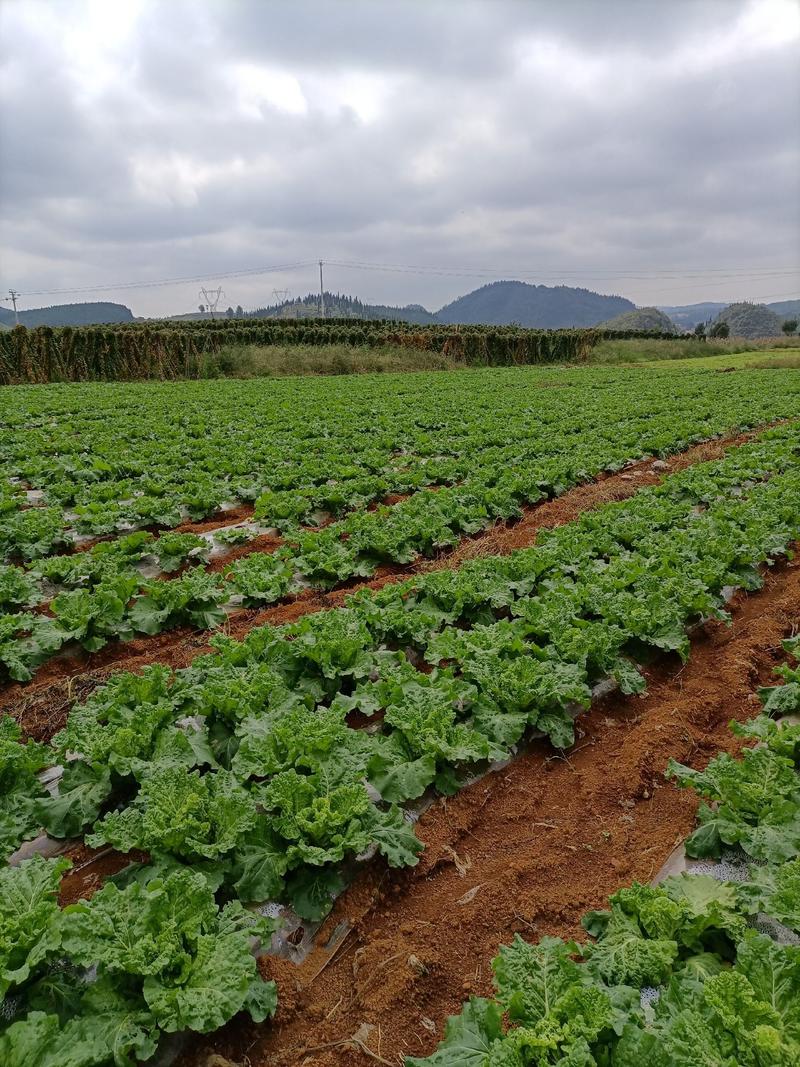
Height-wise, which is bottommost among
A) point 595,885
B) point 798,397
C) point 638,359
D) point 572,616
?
point 595,885

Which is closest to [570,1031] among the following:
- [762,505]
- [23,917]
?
[23,917]

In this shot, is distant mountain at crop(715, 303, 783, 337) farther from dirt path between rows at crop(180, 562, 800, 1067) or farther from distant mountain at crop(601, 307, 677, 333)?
dirt path between rows at crop(180, 562, 800, 1067)

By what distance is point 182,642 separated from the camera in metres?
5.82

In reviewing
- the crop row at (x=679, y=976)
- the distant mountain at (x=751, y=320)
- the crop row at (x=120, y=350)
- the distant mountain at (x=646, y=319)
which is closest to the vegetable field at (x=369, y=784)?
the crop row at (x=679, y=976)

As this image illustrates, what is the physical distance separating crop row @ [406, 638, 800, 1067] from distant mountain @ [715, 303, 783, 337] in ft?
534

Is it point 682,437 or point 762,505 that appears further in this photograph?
point 682,437

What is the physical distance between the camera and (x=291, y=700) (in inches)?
171

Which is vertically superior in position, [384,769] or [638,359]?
[638,359]

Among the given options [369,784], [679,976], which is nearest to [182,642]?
[369,784]

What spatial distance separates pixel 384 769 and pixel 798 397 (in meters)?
26.6

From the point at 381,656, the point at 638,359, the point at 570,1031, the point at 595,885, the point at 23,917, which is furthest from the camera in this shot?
the point at 638,359

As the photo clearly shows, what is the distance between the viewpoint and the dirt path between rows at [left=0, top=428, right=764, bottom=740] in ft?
16.1

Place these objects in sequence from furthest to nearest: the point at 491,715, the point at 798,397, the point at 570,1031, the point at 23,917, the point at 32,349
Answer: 1. the point at 32,349
2. the point at 798,397
3. the point at 491,715
4. the point at 23,917
5. the point at 570,1031

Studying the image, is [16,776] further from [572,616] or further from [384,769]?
[572,616]
